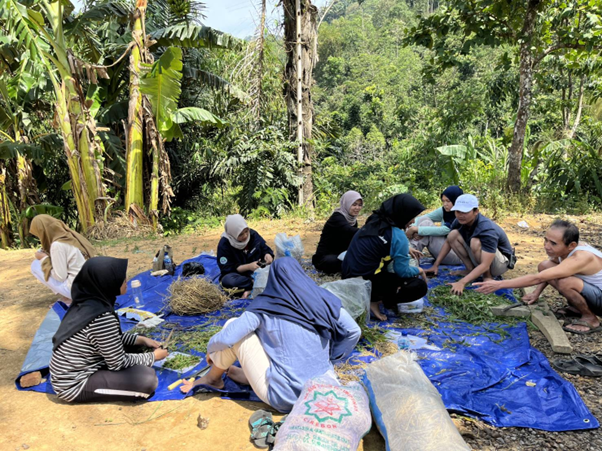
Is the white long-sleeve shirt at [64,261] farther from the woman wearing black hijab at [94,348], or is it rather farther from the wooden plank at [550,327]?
the wooden plank at [550,327]

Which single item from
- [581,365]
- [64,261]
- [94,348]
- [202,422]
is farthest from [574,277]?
[64,261]

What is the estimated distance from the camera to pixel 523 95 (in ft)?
26.9

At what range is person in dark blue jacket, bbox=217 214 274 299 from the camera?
4434 millimetres

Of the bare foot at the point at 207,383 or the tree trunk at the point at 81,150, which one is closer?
the bare foot at the point at 207,383

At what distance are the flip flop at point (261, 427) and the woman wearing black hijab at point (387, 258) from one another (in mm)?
1658

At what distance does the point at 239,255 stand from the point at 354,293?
5.06ft

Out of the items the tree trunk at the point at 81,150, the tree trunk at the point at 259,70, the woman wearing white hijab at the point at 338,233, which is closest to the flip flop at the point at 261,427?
the woman wearing white hijab at the point at 338,233

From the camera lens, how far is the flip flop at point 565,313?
12.0ft

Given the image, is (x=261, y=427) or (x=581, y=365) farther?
(x=581, y=365)

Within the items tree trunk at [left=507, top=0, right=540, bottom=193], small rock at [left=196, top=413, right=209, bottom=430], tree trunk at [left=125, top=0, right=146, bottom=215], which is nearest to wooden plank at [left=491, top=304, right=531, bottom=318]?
small rock at [left=196, top=413, right=209, bottom=430]

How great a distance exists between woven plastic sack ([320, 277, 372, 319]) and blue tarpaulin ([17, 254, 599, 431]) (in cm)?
37

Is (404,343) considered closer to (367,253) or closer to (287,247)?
(367,253)

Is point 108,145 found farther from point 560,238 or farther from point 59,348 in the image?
point 560,238

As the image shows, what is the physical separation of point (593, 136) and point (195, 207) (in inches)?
439
